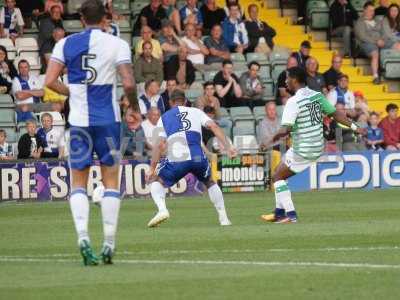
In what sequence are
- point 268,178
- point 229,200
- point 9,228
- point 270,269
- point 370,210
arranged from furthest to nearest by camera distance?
point 268,178 < point 229,200 < point 370,210 < point 9,228 < point 270,269

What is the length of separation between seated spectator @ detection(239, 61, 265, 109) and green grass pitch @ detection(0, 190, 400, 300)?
6.73 meters

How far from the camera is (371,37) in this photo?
100 ft

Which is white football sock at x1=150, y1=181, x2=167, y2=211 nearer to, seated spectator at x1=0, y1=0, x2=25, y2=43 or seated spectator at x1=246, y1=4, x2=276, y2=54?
seated spectator at x1=0, y1=0, x2=25, y2=43

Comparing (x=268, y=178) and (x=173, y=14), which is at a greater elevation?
(x=173, y=14)

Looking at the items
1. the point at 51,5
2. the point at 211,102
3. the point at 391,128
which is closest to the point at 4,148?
the point at 51,5

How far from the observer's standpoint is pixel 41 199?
24391 mm

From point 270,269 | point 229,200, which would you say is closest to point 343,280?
point 270,269

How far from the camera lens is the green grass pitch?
1028 centimetres

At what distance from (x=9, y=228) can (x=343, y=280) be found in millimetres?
7945

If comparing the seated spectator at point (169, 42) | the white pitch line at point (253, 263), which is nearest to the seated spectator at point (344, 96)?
the seated spectator at point (169, 42)

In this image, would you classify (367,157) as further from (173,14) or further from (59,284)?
(59,284)

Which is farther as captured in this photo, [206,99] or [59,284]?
[206,99]

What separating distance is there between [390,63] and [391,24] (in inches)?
44.3

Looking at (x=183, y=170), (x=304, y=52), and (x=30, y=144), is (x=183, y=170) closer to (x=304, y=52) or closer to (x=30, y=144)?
(x=30, y=144)
